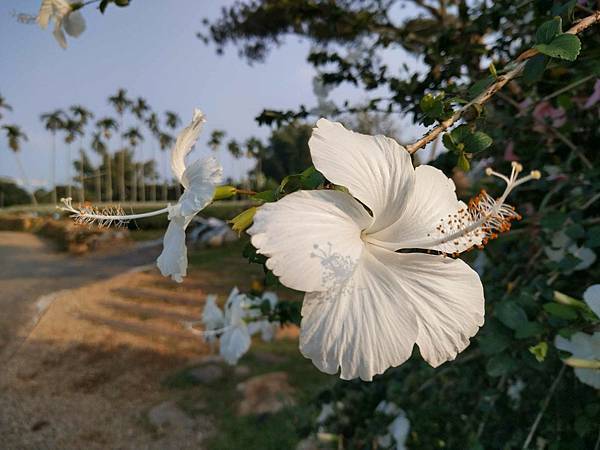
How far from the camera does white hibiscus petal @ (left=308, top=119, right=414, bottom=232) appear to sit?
1.12ft

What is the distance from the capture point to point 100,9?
816mm

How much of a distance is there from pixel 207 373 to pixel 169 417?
0.71 meters

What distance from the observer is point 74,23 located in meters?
0.86

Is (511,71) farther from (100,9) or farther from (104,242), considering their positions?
(104,242)

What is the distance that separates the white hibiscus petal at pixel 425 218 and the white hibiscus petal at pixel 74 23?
0.79 metres

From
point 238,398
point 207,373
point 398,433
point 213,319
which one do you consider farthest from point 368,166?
point 207,373

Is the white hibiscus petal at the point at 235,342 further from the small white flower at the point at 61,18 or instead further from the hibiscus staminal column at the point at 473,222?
the hibiscus staminal column at the point at 473,222

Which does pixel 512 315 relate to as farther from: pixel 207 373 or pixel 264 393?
pixel 207 373

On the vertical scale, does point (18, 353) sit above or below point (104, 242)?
below

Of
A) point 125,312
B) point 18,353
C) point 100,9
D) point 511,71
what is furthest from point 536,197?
point 125,312

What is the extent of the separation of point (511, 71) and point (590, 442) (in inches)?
28.5

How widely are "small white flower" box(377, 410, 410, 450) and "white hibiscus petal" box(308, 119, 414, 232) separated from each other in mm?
880

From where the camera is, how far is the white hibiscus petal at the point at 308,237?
314 millimetres

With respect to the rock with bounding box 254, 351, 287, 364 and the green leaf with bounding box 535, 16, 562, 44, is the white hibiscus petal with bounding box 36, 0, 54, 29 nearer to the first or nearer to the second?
the green leaf with bounding box 535, 16, 562, 44
